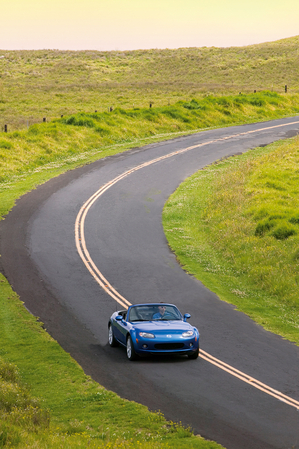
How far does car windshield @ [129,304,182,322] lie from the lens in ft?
44.0

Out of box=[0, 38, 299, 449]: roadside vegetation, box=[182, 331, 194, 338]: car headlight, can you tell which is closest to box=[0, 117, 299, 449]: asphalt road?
box=[0, 38, 299, 449]: roadside vegetation

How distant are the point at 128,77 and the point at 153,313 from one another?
82038 mm

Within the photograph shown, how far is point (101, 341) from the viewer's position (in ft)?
47.2

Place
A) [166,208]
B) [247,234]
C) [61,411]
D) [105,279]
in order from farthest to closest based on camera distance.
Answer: [166,208] < [247,234] < [105,279] < [61,411]

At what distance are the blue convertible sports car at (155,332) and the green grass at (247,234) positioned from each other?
3.94 m

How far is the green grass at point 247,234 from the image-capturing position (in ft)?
60.2

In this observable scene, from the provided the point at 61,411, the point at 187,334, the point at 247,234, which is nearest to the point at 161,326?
the point at 187,334

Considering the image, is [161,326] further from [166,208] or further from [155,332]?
[166,208]

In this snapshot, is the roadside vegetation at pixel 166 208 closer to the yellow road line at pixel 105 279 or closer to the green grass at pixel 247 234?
the green grass at pixel 247 234

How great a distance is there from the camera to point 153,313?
533 inches

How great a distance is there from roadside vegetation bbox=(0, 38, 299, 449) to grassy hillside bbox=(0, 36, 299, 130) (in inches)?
13.7

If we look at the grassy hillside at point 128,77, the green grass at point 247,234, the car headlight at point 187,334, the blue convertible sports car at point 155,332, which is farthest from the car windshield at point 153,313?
the grassy hillside at point 128,77

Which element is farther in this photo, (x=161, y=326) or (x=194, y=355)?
(x=194, y=355)

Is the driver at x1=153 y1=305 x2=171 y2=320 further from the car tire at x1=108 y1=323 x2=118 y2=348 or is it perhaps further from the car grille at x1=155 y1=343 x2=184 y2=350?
the car tire at x1=108 y1=323 x2=118 y2=348
